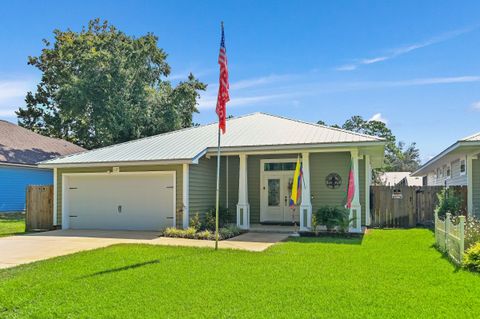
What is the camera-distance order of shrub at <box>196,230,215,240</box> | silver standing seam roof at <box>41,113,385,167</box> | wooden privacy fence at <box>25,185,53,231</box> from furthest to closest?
1. wooden privacy fence at <box>25,185,53,231</box>
2. silver standing seam roof at <box>41,113,385,167</box>
3. shrub at <box>196,230,215,240</box>

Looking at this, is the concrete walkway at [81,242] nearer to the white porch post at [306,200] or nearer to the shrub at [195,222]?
the white porch post at [306,200]

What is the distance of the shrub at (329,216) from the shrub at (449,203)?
11.6 ft

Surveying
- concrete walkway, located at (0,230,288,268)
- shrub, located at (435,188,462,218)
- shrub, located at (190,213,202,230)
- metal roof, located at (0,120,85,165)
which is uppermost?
metal roof, located at (0,120,85,165)

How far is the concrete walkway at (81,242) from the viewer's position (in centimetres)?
985

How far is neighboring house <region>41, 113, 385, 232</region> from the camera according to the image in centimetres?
1387

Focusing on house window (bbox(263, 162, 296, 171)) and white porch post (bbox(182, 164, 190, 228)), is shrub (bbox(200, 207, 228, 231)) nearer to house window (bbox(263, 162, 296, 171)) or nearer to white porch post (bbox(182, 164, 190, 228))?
white porch post (bbox(182, 164, 190, 228))

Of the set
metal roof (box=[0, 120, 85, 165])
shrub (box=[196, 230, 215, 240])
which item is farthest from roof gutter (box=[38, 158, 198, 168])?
metal roof (box=[0, 120, 85, 165])

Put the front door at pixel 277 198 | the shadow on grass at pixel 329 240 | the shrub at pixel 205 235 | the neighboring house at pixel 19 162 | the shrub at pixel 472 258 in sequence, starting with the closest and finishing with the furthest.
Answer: the shrub at pixel 472 258 < the shadow on grass at pixel 329 240 < the shrub at pixel 205 235 < the front door at pixel 277 198 < the neighboring house at pixel 19 162

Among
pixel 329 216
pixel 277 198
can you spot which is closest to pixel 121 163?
pixel 277 198

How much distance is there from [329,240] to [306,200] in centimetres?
217

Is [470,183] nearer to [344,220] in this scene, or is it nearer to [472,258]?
[344,220]

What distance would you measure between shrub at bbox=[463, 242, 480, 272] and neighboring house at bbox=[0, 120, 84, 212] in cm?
2175

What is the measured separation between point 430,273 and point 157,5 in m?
11.6

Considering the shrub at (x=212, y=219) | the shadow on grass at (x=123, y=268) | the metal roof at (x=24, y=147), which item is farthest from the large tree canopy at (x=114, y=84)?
the shadow on grass at (x=123, y=268)
